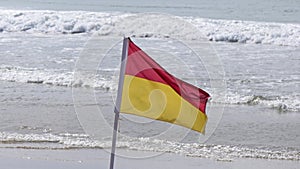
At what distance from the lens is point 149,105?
600 cm

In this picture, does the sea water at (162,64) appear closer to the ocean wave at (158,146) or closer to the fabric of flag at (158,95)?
the ocean wave at (158,146)

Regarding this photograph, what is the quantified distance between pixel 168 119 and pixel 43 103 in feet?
27.5

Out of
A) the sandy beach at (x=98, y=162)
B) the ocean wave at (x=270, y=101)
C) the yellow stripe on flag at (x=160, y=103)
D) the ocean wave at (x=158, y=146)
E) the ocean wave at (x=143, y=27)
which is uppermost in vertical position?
the ocean wave at (x=143, y=27)

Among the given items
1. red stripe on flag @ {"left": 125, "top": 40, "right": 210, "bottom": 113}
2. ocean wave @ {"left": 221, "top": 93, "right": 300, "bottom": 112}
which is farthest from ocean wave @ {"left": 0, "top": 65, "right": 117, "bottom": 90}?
red stripe on flag @ {"left": 125, "top": 40, "right": 210, "bottom": 113}

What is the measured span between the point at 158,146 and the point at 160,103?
16.0ft

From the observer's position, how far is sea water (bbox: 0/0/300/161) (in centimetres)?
1105

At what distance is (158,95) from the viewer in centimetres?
593

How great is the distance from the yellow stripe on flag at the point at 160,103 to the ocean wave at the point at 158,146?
428 cm

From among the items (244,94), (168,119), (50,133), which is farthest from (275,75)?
(168,119)

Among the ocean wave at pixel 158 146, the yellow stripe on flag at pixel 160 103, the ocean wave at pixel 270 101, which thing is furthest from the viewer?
the ocean wave at pixel 270 101

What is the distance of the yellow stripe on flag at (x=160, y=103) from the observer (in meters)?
5.90

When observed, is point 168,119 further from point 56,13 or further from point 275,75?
point 56,13

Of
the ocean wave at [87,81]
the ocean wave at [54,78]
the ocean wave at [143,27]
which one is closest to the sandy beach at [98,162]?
the ocean wave at [87,81]

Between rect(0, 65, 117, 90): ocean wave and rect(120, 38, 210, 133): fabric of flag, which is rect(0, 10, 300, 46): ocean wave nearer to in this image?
rect(0, 65, 117, 90): ocean wave
